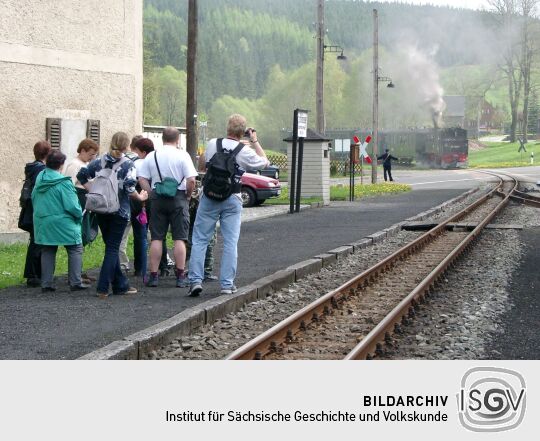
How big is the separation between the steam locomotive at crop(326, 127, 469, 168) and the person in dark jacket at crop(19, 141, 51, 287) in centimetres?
6624

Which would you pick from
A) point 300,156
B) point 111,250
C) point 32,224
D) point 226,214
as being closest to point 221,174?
point 226,214

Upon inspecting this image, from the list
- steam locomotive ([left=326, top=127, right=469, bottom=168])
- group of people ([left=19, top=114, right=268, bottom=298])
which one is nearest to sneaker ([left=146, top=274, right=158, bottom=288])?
group of people ([left=19, top=114, right=268, bottom=298])

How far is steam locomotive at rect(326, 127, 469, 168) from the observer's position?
258 ft

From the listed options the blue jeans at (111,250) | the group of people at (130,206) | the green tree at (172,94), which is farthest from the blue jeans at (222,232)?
the green tree at (172,94)

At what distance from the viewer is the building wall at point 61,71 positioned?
1903 cm

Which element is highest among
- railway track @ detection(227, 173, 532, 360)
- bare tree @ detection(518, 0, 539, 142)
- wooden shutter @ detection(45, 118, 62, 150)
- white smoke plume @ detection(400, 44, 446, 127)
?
bare tree @ detection(518, 0, 539, 142)

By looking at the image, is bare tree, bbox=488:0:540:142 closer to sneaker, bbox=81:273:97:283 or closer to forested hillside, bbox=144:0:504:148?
forested hillside, bbox=144:0:504:148

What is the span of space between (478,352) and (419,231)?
554 inches

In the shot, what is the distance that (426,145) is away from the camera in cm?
8150

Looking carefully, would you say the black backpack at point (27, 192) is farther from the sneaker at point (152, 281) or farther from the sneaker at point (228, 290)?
the sneaker at point (228, 290)

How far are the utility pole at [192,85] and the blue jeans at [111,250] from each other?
32.0ft

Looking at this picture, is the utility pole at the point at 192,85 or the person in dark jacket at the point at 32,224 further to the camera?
the utility pole at the point at 192,85

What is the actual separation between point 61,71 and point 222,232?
922cm

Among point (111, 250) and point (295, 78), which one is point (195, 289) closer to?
point (111, 250)
